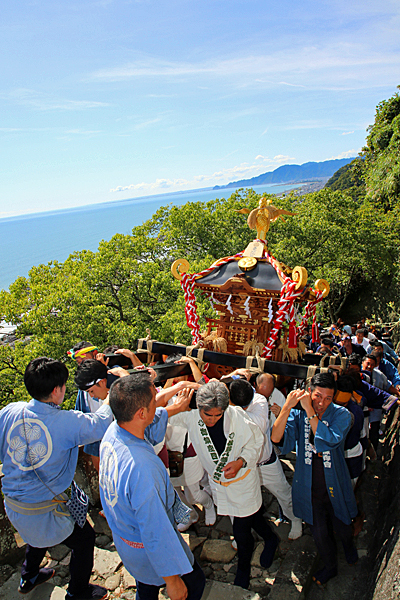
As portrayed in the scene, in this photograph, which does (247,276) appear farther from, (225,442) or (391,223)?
(391,223)

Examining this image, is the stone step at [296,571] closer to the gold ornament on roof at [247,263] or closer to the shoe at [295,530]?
the shoe at [295,530]

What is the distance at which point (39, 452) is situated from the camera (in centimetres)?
283

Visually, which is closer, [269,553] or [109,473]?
[109,473]

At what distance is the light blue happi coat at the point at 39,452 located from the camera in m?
2.82

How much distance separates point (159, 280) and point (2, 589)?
1273 centimetres

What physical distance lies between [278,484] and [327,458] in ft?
2.89

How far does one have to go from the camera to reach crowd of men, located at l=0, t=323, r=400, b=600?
2238 millimetres

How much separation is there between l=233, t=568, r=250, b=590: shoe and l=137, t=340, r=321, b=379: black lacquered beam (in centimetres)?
212

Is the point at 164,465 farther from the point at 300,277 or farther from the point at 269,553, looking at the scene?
the point at 300,277

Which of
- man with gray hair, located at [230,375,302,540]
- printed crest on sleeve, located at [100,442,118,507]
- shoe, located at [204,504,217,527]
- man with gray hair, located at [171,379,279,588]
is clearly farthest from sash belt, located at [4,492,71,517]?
shoe, located at [204,504,217,527]

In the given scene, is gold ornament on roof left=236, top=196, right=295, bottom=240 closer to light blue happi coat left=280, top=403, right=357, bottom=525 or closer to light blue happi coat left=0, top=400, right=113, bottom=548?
light blue happi coat left=280, top=403, right=357, bottom=525

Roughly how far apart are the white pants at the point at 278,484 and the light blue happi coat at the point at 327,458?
336mm

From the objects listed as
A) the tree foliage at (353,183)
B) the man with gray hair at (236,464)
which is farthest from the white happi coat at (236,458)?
the tree foliage at (353,183)

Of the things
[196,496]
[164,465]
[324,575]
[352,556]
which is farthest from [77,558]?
[352,556]
